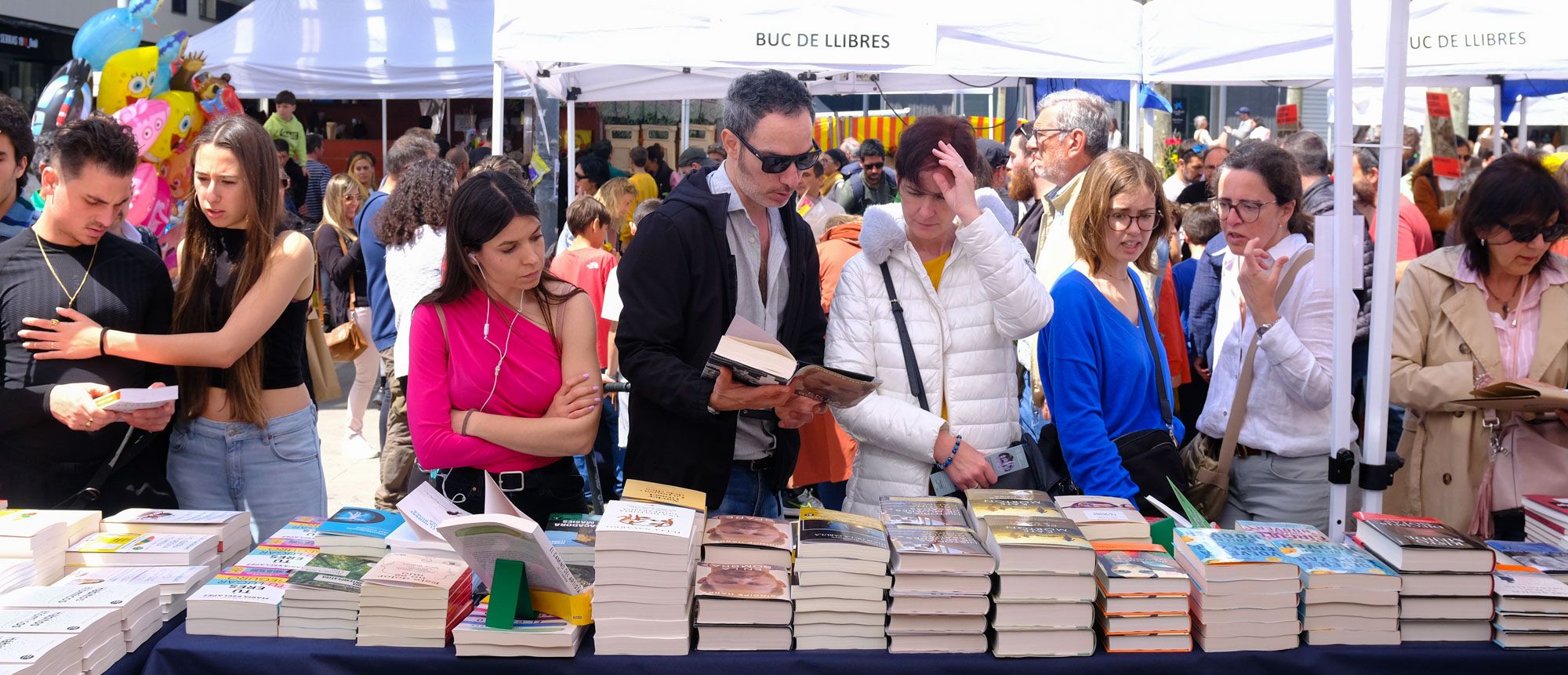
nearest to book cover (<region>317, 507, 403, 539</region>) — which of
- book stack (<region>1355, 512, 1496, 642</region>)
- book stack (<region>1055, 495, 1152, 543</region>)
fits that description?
book stack (<region>1055, 495, 1152, 543</region>)

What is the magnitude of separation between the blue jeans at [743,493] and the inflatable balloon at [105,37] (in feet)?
14.4

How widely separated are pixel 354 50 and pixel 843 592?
1111 cm

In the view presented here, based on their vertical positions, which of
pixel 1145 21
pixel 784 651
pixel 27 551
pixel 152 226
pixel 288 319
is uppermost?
pixel 1145 21

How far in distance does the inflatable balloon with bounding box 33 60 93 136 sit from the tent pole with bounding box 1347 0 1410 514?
5140mm

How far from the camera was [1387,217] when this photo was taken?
255cm

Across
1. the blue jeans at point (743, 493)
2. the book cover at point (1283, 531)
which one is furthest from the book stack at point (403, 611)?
the book cover at point (1283, 531)

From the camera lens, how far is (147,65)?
5.61 m

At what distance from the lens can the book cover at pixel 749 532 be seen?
87.0 inches

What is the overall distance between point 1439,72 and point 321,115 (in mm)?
14463

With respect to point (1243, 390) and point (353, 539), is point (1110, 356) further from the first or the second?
point (353, 539)

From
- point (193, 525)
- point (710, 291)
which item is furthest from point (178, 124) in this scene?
point (710, 291)

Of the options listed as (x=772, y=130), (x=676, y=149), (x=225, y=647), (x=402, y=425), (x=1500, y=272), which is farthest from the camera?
(x=676, y=149)

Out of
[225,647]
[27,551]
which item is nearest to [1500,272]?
[225,647]

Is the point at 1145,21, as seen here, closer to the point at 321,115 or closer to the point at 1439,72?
the point at 1439,72
